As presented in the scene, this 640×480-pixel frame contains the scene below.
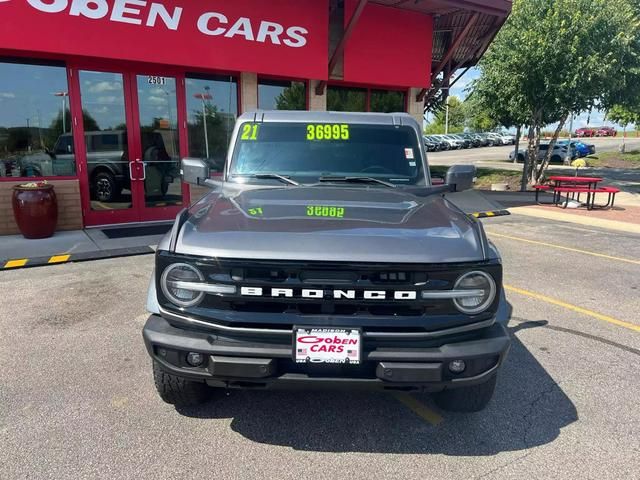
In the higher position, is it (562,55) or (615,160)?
(562,55)

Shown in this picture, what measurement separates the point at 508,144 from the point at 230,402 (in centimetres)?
5777

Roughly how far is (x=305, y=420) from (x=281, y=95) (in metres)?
9.70

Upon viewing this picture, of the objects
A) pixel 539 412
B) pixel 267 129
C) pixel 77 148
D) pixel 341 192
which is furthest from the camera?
pixel 77 148

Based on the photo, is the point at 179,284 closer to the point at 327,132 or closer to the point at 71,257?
the point at 327,132

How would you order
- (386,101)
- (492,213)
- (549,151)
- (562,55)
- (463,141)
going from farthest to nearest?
(463,141)
(549,151)
(562,55)
(386,101)
(492,213)

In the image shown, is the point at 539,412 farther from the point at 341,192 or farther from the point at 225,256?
the point at 225,256

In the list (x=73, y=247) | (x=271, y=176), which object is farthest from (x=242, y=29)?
(x=271, y=176)

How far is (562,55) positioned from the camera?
14.0 meters

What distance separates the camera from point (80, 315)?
15.6ft

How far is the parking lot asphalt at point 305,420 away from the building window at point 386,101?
9.40 metres

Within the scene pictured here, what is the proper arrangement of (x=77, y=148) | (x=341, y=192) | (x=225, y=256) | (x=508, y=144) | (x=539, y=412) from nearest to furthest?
(x=225, y=256), (x=539, y=412), (x=341, y=192), (x=77, y=148), (x=508, y=144)

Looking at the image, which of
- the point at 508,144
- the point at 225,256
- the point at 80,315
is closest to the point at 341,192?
the point at 225,256

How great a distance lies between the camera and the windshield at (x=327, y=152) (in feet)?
12.5

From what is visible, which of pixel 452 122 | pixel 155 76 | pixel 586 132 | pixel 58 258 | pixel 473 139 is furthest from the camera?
pixel 586 132
